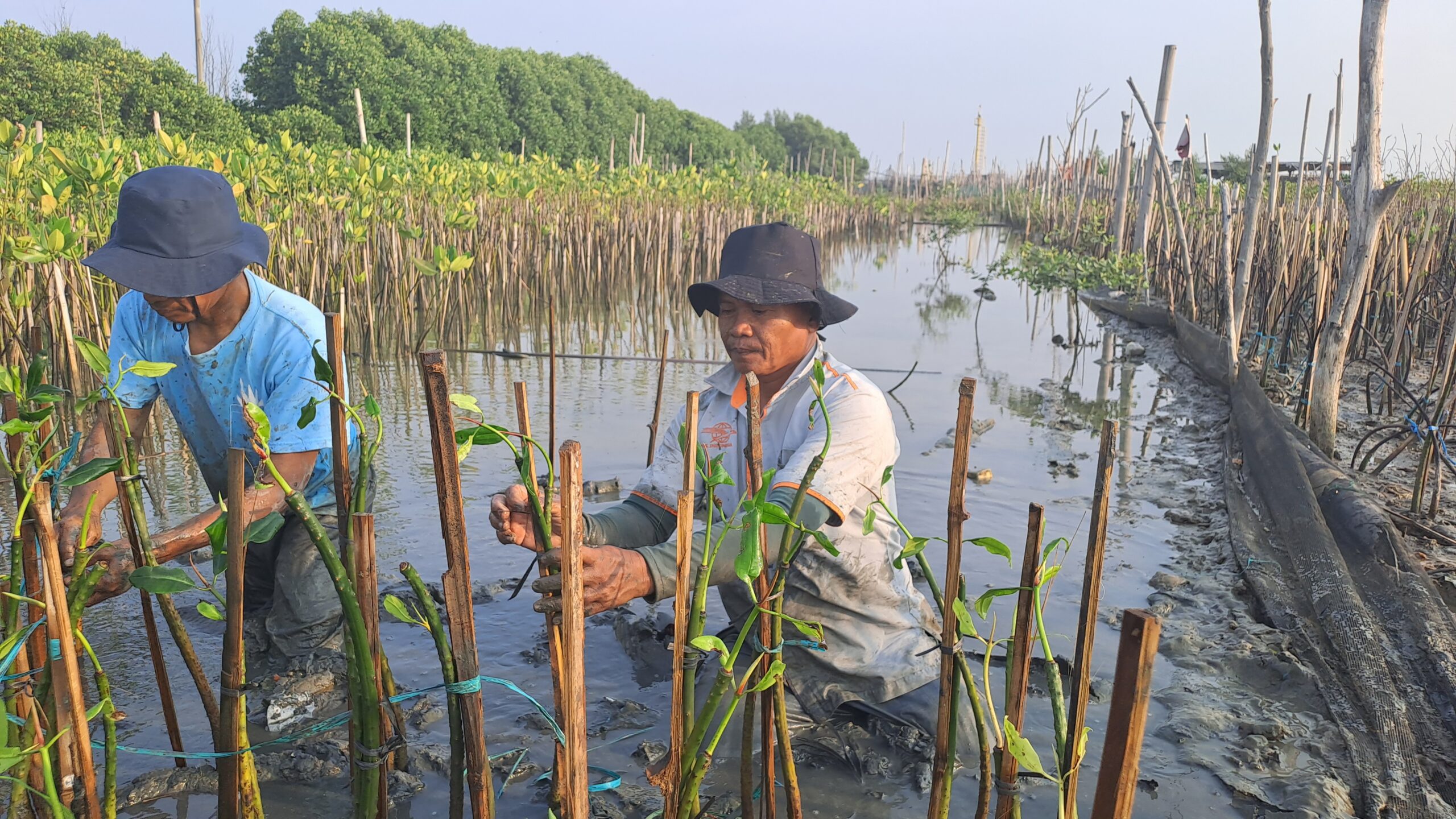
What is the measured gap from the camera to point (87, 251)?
507 cm

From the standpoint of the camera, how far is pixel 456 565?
1.43 m

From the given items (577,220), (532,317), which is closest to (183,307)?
(532,317)

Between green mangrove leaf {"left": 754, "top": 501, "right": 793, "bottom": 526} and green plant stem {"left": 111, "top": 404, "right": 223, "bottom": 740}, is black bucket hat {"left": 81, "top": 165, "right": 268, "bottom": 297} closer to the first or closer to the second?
green plant stem {"left": 111, "top": 404, "right": 223, "bottom": 740}

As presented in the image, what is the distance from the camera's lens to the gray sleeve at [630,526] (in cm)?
227

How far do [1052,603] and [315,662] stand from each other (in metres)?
2.55

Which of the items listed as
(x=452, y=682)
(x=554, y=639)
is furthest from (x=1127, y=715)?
(x=452, y=682)

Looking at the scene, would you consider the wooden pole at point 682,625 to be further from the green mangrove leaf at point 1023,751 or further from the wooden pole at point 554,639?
the green mangrove leaf at point 1023,751

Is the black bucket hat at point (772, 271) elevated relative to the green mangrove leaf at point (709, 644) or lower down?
elevated

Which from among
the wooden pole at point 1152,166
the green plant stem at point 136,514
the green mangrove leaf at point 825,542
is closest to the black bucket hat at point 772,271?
the green mangrove leaf at point 825,542

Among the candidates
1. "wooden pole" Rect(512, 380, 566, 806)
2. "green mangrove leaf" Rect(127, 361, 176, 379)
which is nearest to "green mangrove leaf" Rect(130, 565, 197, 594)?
"green mangrove leaf" Rect(127, 361, 176, 379)

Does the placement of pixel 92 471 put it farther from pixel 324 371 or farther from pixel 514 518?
pixel 514 518

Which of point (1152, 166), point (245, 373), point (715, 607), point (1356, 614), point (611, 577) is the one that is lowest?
point (715, 607)

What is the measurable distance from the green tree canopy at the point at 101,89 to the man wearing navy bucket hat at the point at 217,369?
18070 millimetres

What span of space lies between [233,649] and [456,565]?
1.29 ft
